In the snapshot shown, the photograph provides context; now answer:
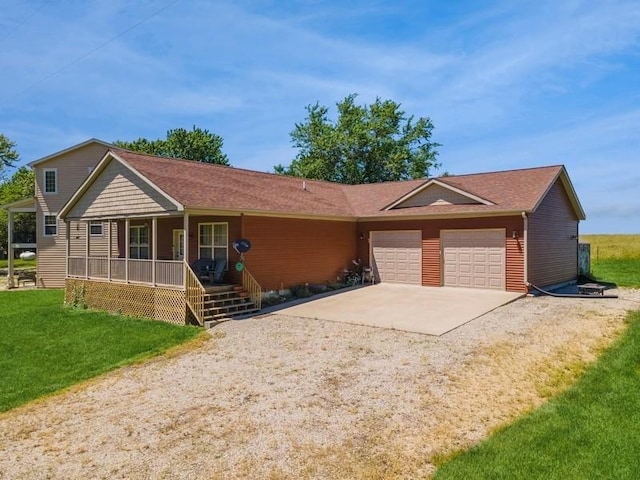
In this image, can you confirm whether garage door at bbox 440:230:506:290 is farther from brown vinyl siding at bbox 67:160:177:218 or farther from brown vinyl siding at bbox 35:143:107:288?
brown vinyl siding at bbox 35:143:107:288

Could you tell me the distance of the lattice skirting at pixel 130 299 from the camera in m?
12.4

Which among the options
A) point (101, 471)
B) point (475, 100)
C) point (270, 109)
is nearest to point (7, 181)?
point (270, 109)

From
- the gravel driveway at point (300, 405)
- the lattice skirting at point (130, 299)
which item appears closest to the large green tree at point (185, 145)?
the lattice skirting at point (130, 299)

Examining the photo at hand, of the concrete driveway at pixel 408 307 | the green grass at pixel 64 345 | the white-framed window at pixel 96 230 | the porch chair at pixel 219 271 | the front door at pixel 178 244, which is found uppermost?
the white-framed window at pixel 96 230

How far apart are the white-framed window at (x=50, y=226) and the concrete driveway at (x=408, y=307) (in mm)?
16038

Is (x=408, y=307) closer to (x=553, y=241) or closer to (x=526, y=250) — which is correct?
(x=526, y=250)

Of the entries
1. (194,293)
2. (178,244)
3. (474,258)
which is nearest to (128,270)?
(178,244)

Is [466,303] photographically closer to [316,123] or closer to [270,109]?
[270,109]

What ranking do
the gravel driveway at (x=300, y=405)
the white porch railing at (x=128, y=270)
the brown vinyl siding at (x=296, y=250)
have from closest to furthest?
the gravel driveway at (x=300, y=405) < the white porch railing at (x=128, y=270) < the brown vinyl siding at (x=296, y=250)

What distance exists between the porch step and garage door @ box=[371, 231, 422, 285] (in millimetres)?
6728

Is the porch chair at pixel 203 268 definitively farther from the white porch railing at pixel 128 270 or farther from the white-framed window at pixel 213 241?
the white porch railing at pixel 128 270

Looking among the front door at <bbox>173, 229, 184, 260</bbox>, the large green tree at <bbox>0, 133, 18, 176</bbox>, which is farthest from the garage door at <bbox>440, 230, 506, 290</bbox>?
the large green tree at <bbox>0, 133, 18, 176</bbox>

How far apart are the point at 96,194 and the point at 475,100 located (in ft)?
50.7

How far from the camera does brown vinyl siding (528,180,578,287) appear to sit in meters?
15.5
